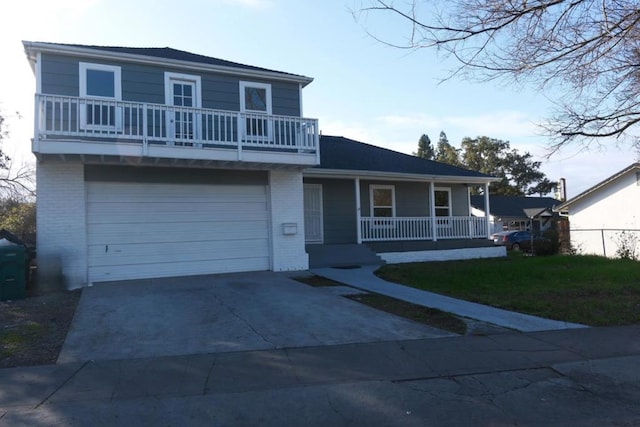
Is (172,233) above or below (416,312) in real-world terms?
above

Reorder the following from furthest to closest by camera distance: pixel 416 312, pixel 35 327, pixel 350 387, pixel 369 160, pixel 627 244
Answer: pixel 627 244 < pixel 369 160 < pixel 416 312 < pixel 35 327 < pixel 350 387

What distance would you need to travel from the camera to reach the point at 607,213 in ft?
87.5

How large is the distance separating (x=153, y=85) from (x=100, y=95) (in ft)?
4.61

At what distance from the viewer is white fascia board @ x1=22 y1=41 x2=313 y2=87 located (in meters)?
11.8

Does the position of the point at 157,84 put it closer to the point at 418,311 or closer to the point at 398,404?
the point at 418,311

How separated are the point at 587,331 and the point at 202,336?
6.01 meters

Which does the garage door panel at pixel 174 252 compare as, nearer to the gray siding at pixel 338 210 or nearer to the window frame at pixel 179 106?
the window frame at pixel 179 106

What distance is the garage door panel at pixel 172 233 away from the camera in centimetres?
1244

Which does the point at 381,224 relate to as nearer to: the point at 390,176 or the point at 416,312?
the point at 390,176

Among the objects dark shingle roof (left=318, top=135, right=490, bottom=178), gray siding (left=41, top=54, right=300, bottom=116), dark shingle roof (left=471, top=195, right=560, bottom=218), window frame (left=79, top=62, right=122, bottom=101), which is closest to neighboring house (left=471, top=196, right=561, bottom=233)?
dark shingle roof (left=471, top=195, right=560, bottom=218)

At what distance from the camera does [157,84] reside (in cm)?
1324

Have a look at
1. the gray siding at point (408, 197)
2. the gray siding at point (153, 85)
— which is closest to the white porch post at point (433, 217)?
the gray siding at point (408, 197)

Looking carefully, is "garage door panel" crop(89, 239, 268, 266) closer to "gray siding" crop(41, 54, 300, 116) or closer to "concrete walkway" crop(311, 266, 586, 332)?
"concrete walkway" crop(311, 266, 586, 332)

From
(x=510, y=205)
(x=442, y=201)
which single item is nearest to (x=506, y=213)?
(x=510, y=205)
